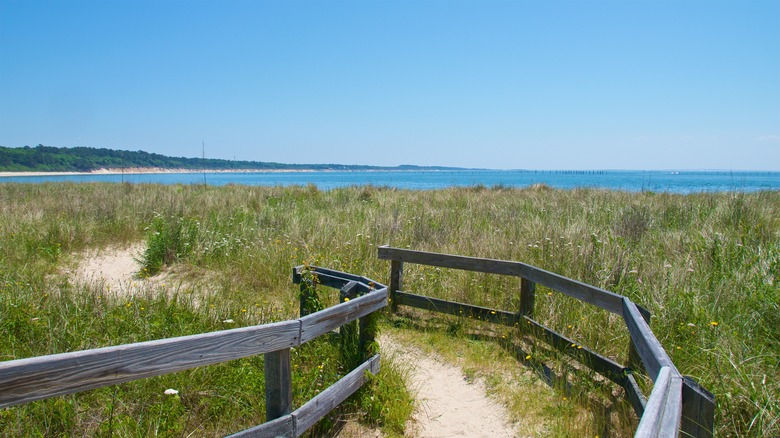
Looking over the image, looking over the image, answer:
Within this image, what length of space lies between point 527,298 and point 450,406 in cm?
215

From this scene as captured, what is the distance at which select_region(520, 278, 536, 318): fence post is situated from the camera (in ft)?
19.9

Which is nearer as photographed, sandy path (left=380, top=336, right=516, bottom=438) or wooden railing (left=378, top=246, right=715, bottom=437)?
wooden railing (left=378, top=246, right=715, bottom=437)

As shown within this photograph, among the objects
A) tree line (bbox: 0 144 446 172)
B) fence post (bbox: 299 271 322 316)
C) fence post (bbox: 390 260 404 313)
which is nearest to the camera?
fence post (bbox: 299 271 322 316)

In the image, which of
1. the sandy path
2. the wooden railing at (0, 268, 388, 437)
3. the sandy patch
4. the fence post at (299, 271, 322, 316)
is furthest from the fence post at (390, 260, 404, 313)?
the sandy patch

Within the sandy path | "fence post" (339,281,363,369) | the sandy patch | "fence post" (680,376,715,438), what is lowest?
the sandy path

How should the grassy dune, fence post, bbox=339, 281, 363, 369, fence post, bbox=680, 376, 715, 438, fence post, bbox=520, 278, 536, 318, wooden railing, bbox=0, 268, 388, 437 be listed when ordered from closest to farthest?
1. wooden railing, bbox=0, 268, 388, 437
2. fence post, bbox=680, 376, 715, 438
3. the grassy dune
4. fence post, bbox=339, 281, 363, 369
5. fence post, bbox=520, 278, 536, 318

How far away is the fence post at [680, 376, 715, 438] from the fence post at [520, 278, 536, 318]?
11.9ft

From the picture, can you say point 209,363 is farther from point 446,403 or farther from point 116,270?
point 116,270

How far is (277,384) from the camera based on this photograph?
10.3ft

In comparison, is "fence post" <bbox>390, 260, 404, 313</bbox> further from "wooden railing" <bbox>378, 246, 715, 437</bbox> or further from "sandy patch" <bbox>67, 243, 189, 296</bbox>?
"sandy patch" <bbox>67, 243, 189, 296</bbox>

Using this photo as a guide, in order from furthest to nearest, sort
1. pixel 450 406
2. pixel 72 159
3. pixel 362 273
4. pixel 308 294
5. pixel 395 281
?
pixel 72 159 → pixel 362 273 → pixel 395 281 → pixel 308 294 → pixel 450 406

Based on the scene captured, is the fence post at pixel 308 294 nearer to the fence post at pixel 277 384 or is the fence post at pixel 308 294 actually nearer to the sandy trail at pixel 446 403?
the sandy trail at pixel 446 403

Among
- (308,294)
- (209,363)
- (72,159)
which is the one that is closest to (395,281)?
(308,294)

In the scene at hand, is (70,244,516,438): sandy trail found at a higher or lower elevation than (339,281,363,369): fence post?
lower
